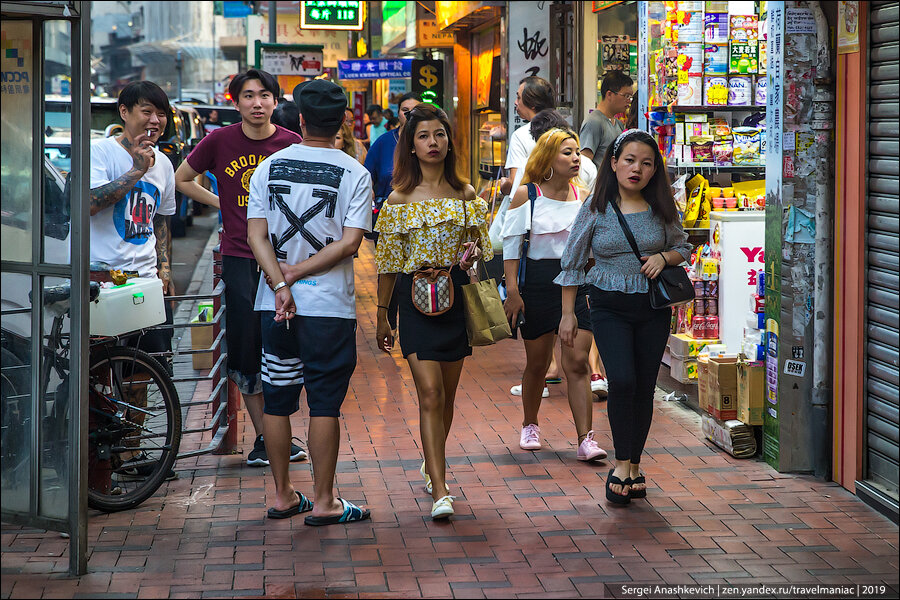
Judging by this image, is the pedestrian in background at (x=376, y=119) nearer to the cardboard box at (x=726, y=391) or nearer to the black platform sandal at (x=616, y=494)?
the cardboard box at (x=726, y=391)

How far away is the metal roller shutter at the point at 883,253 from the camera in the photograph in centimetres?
524

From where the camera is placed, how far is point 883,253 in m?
5.38

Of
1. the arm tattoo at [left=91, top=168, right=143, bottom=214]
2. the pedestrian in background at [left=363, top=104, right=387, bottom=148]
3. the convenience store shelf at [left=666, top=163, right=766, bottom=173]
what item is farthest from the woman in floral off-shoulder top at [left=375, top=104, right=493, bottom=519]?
the pedestrian in background at [left=363, top=104, right=387, bottom=148]

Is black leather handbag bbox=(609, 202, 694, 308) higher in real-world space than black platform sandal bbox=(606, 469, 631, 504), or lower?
higher

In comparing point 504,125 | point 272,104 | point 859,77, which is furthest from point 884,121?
point 504,125

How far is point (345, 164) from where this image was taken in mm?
5074

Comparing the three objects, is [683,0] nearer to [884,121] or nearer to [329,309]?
[884,121]

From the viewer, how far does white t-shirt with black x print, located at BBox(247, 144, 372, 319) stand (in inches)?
198

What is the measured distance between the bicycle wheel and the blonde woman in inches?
80.5

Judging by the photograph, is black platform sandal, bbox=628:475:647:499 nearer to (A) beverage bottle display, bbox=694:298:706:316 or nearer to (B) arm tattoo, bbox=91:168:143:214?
(A) beverage bottle display, bbox=694:298:706:316

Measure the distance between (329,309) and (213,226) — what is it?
19.0m

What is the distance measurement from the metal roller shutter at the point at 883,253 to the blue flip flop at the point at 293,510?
287cm

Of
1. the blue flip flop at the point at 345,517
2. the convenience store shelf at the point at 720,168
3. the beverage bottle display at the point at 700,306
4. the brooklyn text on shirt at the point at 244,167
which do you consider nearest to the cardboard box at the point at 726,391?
the beverage bottle display at the point at 700,306

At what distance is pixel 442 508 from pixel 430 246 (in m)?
1.28
